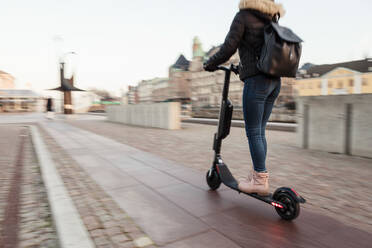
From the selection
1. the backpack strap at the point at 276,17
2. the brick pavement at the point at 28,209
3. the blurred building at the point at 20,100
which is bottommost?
the brick pavement at the point at 28,209

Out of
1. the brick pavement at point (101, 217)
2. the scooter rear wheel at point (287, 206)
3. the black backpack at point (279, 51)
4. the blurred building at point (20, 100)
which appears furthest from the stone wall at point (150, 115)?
the blurred building at point (20, 100)

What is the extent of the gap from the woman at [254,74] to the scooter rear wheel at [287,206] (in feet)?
0.47

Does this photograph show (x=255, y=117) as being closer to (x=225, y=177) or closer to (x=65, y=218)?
(x=225, y=177)

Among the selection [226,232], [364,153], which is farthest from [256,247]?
[364,153]

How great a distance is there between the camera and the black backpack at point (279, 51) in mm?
1903

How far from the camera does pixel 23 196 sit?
2770 millimetres

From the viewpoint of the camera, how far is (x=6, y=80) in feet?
228

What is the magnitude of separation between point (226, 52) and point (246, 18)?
0.31m

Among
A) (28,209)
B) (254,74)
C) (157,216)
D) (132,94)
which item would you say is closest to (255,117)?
(254,74)

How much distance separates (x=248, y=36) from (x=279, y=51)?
314 millimetres

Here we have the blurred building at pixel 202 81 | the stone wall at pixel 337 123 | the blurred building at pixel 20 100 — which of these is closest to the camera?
the stone wall at pixel 337 123

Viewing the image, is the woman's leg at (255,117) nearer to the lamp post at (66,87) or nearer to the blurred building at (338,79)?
the lamp post at (66,87)

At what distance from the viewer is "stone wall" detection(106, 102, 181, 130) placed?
440 inches

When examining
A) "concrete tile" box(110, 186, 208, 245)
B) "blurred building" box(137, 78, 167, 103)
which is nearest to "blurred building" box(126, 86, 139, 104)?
"blurred building" box(137, 78, 167, 103)
